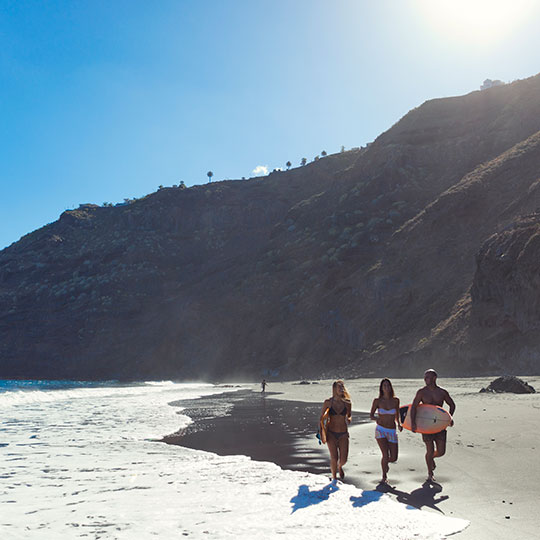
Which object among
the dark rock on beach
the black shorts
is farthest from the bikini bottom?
the dark rock on beach

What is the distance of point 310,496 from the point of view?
707 cm

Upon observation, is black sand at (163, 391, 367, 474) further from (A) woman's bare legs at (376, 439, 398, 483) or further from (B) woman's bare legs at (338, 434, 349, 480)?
(A) woman's bare legs at (376, 439, 398, 483)

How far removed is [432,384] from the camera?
8375 millimetres

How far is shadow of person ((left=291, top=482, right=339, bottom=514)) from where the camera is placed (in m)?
6.70

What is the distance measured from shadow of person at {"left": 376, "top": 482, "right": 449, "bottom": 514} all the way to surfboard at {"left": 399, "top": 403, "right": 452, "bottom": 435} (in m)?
0.89

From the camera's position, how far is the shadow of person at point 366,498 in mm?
6582

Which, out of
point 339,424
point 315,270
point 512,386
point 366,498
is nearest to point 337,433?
point 339,424

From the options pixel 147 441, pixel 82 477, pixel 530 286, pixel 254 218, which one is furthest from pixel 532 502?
pixel 254 218

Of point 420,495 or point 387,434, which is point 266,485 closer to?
point 387,434

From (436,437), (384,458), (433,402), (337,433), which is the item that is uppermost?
(433,402)

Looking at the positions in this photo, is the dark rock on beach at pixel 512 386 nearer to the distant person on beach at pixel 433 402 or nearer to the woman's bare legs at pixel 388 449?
the distant person on beach at pixel 433 402

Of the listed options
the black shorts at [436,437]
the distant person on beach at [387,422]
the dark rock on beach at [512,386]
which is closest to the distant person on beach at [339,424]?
the distant person on beach at [387,422]

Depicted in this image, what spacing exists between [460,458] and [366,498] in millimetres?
2729

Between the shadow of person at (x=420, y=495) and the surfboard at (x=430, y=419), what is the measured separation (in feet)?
2.90
